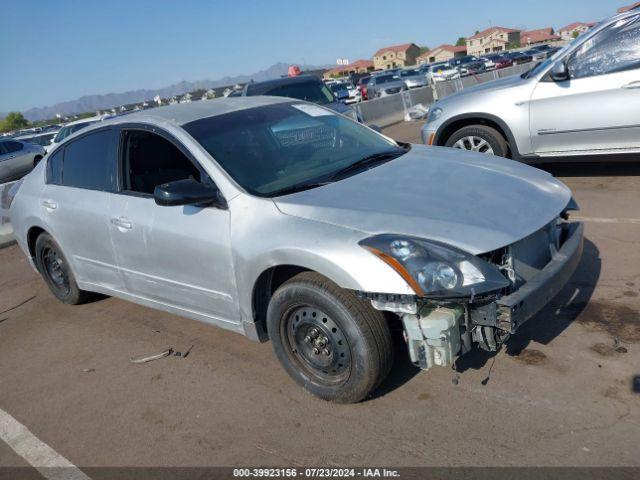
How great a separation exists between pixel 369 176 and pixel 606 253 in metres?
2.34

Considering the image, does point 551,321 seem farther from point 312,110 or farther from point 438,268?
point 312,110

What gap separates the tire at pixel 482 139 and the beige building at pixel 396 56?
115 metres

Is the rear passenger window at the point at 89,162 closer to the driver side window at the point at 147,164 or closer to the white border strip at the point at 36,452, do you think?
the driver side window at the point at 147,164

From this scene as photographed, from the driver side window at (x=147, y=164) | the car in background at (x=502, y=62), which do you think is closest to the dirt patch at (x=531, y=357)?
the driver side window at (x=147, y=164)

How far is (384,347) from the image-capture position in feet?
9.59

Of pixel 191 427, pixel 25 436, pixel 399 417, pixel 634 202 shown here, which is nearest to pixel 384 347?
pixel 399 417

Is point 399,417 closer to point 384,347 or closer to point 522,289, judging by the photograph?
point 384,347

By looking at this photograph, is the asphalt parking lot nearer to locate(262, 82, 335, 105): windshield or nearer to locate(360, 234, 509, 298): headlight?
locate(360, 234, 509, 298): headlight

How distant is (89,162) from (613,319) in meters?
4.00

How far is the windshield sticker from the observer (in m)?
4.45

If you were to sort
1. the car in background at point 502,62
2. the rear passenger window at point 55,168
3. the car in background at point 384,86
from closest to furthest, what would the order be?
the rear passenger window at point 55,168 < the car in background at point 384,86 < the car in background at point 502,62

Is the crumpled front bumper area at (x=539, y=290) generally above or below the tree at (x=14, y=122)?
below

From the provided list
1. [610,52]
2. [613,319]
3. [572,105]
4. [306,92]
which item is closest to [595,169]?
[572,105]

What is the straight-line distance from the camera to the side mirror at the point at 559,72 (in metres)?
6.18
